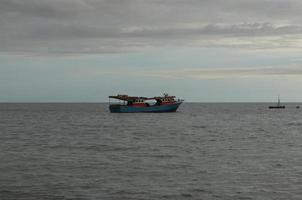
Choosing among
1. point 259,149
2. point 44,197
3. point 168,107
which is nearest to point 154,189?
point 44,197

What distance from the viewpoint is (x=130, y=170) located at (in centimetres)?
2695

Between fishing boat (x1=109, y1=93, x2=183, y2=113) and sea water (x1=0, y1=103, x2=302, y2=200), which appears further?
fishing boat (x1=109, y1=93, x2=183, y2=113)

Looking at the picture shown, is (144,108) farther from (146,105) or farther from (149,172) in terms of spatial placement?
(149,172)

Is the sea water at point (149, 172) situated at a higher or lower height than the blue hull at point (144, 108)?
lower

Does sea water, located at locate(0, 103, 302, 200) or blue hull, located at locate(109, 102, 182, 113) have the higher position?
blue hull, located at locate(109, 102, 182, 113)

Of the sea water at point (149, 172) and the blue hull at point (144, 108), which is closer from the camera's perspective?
the sea water at point (149, 172)

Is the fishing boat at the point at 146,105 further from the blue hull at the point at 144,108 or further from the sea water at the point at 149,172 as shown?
the sea water at the point at 149,172

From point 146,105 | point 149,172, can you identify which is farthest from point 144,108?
point 149,172

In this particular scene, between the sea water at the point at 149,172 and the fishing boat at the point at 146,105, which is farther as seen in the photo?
the fishing boat at the point at 146,105

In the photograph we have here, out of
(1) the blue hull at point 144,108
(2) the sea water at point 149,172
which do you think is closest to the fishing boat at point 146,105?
(1) the blue hull at point 144,108

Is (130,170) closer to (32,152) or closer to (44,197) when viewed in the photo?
(44,197)

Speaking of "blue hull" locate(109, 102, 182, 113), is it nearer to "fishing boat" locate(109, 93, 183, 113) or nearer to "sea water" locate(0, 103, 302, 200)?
"fishing boat" locate(109, 93, 183, 113)

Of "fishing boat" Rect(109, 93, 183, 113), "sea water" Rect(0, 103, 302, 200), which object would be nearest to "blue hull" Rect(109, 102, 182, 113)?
"fishing boat" Rect(109, 93, 183, 113)

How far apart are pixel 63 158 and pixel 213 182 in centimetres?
1202
